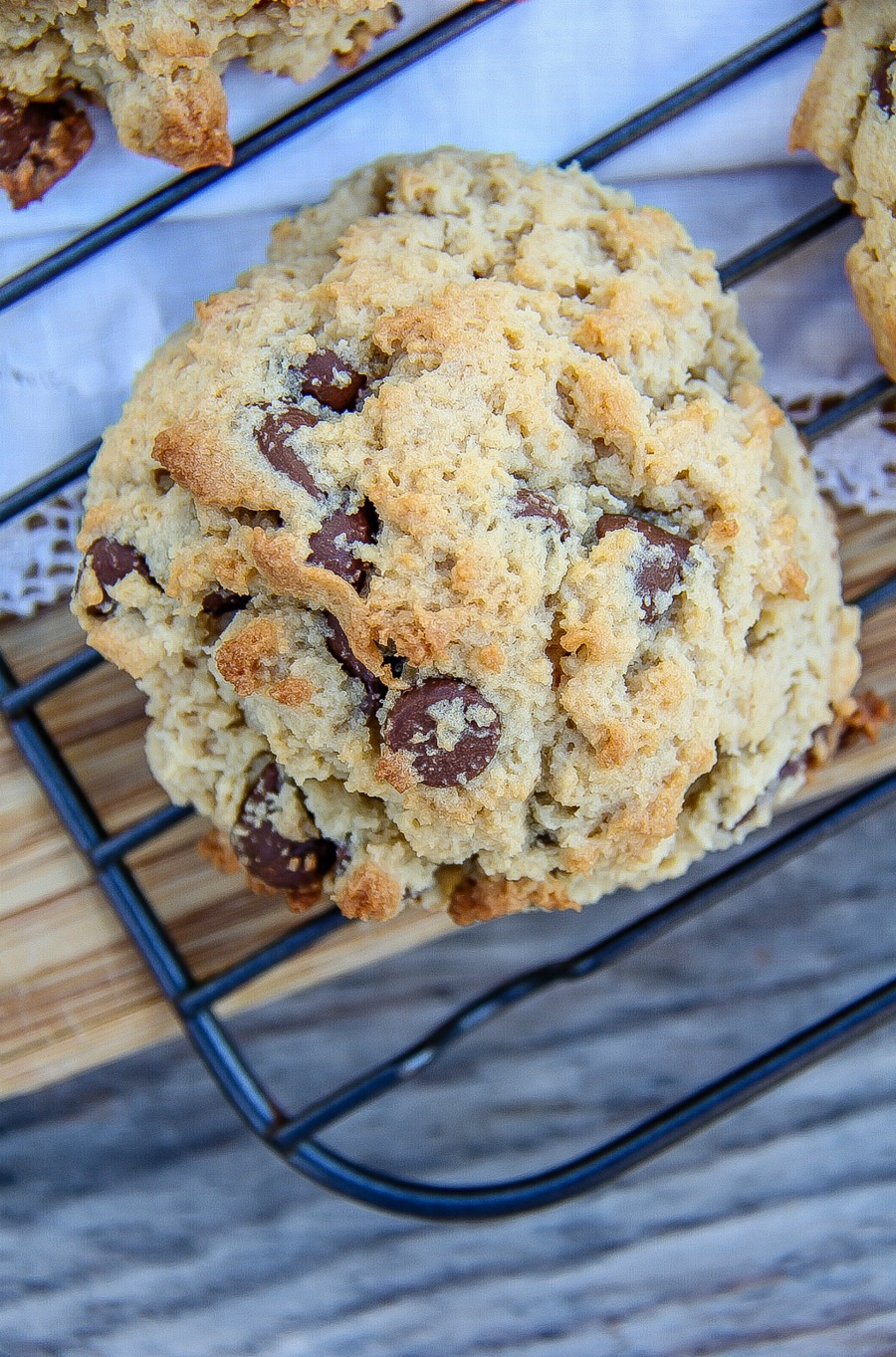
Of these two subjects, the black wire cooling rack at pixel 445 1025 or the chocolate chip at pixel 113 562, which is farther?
the black wire cooling rack at pixel 445 1025

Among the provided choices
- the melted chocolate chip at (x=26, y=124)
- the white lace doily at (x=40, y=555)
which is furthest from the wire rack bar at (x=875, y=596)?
the melted chocolate chip at (x=26, y=124)

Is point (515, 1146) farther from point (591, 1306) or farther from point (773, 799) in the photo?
point (773, 799)

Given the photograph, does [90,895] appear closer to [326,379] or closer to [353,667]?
[353,667]

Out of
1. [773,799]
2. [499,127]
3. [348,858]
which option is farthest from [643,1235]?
[499,127]

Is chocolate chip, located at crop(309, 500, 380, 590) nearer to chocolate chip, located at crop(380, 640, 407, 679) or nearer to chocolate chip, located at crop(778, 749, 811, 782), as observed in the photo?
chocolate chip, located at crop(380, 640, 407, 679)

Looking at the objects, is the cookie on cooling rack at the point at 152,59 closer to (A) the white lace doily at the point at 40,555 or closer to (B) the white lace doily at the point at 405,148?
(B) the white lace doily at the point at 405,148

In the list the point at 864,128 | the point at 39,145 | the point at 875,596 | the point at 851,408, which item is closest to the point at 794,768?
the point at 875,596
